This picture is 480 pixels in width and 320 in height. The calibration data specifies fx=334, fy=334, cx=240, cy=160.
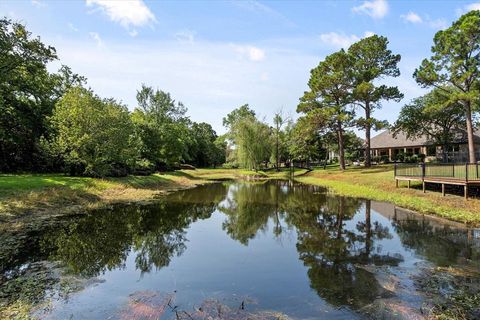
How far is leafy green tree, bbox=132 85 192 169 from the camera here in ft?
144

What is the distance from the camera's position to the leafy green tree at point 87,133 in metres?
25.5

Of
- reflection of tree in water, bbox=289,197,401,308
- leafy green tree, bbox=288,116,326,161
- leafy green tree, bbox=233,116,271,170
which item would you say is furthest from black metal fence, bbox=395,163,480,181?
leafy green tree, bbox=233,116,271,170

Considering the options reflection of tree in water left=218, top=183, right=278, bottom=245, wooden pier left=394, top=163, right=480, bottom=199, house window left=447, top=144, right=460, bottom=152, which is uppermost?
house window left=447, top=144, right=460, bottom=152

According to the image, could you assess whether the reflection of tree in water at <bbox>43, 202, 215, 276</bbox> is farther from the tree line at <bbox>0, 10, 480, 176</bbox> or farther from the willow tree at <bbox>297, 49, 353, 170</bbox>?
the willow tree at <bbox>297, 49, 353, 170</bbox>

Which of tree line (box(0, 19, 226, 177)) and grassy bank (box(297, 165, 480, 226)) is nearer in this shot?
grassy bank (box(297, 165, 480, 226))

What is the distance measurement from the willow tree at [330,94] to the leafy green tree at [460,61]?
333 inches

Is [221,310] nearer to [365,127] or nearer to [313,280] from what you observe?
[313,280]

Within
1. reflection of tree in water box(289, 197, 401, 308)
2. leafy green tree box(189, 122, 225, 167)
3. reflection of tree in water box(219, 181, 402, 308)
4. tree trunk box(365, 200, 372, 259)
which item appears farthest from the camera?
leafy green tree box(189, 122, 225, 167)

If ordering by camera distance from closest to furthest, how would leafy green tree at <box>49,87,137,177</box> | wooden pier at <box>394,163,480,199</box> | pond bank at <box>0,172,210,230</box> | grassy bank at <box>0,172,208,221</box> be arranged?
pond bank at <box>0,172,210,230</box> < grassy bank at <box>0,172,208,221</box> < wooden pier at <box>394,163,480,199</box> < leafy green tree at <box>49,87,137,177</box>

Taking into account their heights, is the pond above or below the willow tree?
below

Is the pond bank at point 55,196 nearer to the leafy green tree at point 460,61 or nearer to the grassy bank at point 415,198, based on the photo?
the grassy bank at point 415,198

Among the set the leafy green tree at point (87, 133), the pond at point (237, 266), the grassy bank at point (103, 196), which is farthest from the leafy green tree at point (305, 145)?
the pond at point (237, 266)

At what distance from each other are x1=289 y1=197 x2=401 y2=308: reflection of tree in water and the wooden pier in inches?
199

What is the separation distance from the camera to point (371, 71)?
3772cm
